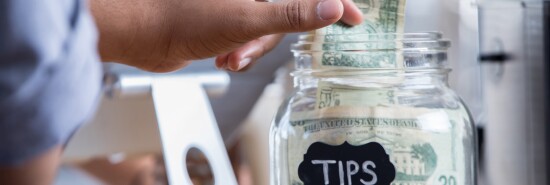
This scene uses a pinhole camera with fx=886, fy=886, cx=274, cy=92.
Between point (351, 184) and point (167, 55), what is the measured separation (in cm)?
16

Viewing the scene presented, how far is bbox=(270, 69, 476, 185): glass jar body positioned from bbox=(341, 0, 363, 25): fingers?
33mm

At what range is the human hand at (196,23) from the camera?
0.48 m

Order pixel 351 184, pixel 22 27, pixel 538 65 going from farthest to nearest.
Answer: pixel 538 65 → pixel 351 184 → pixel 22 27

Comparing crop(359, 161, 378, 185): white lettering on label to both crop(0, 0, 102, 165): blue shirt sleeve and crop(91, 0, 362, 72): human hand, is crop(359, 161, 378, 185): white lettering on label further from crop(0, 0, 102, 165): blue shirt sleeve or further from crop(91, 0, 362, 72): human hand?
crop(0, 0, 102, 165): blue shirt sleeve

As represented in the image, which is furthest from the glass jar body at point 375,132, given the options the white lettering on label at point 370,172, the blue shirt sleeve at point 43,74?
the blue shirt sleeve at point 43,74

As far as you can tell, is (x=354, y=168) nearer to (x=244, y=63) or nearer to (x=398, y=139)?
(x=398, y=139)

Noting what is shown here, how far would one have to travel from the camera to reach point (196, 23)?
1.67 feet

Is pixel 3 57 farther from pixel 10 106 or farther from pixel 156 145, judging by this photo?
pixel 156 145

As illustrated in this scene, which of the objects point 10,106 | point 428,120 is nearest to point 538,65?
point 428,120

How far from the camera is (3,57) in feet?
0.69

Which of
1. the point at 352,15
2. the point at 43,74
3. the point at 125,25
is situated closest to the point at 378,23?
the point at 352,15

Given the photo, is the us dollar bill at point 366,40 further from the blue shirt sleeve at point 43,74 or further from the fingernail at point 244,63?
the blue shirt sleeve at point 43,74

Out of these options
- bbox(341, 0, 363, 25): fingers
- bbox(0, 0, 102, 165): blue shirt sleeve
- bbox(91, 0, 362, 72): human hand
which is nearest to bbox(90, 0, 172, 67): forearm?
bbox(91, 0, 362, 72): human hand

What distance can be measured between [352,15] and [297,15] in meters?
0.04
